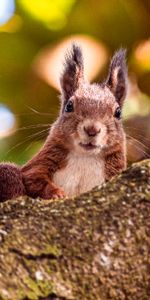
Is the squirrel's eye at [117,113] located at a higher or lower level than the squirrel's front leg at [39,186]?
higher

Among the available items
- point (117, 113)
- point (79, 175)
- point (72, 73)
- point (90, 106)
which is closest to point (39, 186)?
point (79, 175)

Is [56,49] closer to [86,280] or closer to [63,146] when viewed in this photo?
[63,146]

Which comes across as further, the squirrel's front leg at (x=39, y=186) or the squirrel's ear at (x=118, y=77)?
the squirrel's ear at (x=118, y=77)

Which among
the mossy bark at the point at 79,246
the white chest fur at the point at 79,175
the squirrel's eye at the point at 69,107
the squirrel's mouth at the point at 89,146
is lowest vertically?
the mossy bark at the point at 79,246

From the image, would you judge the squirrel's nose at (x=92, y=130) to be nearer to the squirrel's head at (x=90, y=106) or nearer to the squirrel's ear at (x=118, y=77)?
the squirrel's head at (x=90, y=106)

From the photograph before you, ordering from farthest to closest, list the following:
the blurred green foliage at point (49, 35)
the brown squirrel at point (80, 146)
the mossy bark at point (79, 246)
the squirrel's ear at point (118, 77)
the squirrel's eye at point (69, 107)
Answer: the blurred green foliage at point (49, 35) < the squirrel's ear at point (118, 77) < the squirrel's eye at point (69, 107) < the brown squirrel at point (80, 146) < the mossy bark at point (79, 246)

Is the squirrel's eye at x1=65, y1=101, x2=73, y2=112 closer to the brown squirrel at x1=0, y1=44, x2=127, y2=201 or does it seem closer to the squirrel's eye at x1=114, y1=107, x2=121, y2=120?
the brown squirrel at x1=0, y1=44, x2=127, y2=201

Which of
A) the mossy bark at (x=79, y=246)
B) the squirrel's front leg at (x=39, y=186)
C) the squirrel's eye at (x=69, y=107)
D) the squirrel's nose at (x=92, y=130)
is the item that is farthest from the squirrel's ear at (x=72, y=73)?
the mossy bark at (x=79, y=246)
